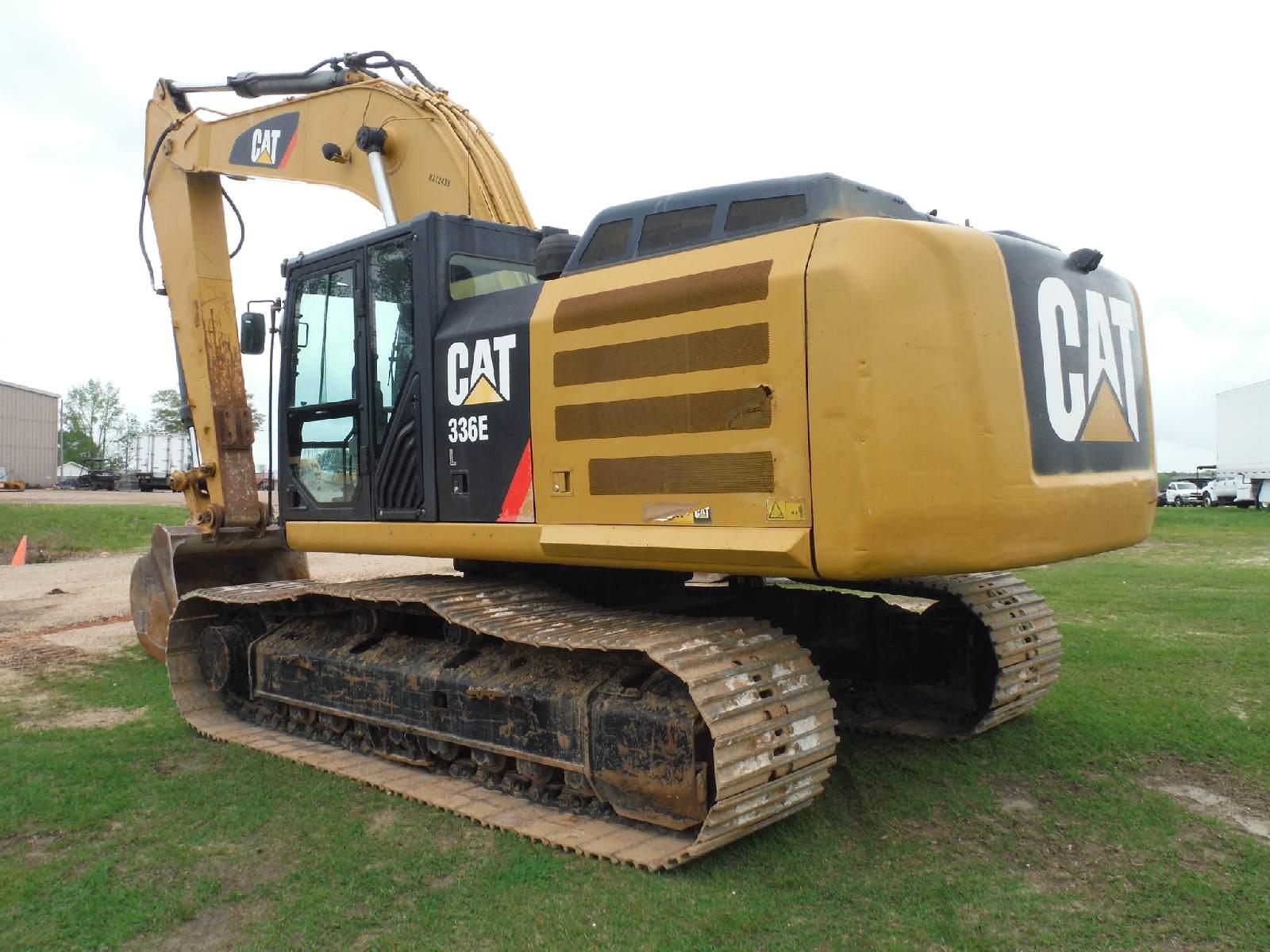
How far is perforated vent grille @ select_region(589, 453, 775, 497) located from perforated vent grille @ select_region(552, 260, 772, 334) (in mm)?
687

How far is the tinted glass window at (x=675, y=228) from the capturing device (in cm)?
515

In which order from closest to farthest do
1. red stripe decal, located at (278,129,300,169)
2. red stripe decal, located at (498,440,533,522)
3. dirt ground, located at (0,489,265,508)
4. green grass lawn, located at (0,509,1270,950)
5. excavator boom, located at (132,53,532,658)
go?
green grass lawn, located at (0,509,1270,950) < red stripe decal, located at (498,440,533,522) < excavator boom, located at (132,53,532,658) < red stripe decal, located at (278,129,300,169) < dirt ground, located at (0,489,265,508)

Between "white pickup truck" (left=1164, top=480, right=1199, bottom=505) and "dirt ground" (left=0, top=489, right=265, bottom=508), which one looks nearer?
"dirt ground" (left=0, top=489, right=265, bottom=508)

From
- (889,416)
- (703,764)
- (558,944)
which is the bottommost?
(558,944)

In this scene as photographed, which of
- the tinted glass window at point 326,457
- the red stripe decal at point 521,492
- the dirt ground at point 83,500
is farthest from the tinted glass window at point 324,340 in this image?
the dirt ground at point 83,500

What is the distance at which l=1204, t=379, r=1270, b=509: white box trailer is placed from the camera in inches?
1403

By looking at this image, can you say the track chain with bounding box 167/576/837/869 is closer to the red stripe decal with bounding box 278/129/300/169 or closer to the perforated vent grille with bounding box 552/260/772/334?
the perforated vent grille with bounding box 552/260/772/334

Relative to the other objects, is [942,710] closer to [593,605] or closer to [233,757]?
[593,605]

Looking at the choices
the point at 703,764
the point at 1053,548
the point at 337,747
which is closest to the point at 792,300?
the point at 1053,548

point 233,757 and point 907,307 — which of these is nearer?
point 907,307

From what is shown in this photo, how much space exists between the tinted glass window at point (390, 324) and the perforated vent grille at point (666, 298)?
130 cm

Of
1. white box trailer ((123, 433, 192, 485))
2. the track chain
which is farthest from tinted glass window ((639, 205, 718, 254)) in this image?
white box trailer ((123, 433, 192, 485))

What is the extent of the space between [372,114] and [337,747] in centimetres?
450

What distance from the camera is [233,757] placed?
6.48 meters
